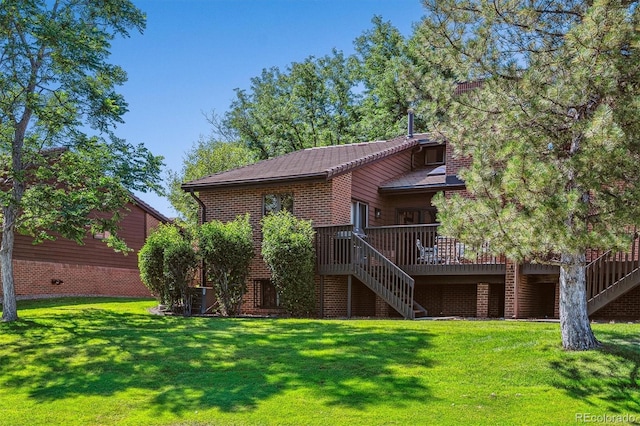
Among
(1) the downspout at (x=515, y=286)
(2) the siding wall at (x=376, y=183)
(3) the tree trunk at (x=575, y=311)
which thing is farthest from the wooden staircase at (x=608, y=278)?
(2) the siding wall at (x=376, y=183)

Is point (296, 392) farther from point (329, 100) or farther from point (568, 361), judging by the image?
point (329, 100)

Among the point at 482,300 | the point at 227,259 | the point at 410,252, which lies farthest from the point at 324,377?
the point at 410,252

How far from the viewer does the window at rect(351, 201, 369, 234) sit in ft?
65.6

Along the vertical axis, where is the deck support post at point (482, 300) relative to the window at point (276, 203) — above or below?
below

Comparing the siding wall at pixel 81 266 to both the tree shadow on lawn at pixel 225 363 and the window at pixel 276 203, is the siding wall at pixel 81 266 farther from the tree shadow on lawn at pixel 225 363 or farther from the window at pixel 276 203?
the tree shadow on lawn at pixel 225 363

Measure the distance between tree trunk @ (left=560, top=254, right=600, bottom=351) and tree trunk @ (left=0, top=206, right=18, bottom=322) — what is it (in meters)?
12.5

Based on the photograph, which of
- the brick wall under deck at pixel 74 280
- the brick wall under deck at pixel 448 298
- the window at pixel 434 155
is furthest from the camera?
the brick wall under deck at pixel 74 280

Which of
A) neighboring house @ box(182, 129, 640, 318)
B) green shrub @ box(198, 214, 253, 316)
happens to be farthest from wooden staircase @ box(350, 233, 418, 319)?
green shrub @ box(198, 214, 253, 316)

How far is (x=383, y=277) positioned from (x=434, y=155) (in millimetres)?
8650

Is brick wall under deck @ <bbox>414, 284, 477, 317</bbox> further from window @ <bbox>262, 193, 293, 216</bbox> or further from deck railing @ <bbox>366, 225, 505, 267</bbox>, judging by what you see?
window @ <bbox>262, 193, 293, 216</bbox>

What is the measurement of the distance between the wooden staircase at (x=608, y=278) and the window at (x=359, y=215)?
7322mm

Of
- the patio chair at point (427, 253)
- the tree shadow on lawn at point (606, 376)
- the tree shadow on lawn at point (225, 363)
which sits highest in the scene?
the patio chair at point (427, 253)

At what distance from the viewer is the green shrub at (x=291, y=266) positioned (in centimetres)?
1692

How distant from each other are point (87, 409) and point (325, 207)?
36.3 feet
